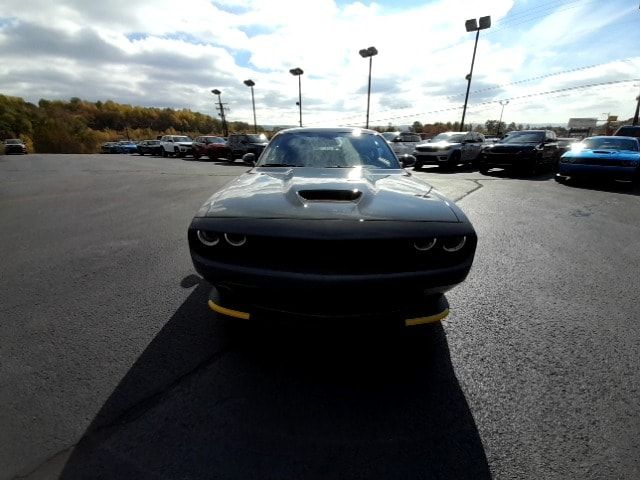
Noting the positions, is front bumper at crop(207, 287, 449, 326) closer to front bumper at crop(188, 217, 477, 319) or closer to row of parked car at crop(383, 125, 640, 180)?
front bumper at crop(188, 217, 477, 319)

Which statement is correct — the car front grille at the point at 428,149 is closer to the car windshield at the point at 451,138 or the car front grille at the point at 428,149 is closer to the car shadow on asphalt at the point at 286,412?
the car windshield at the point at 451,138

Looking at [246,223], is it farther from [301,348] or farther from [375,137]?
[375,137]

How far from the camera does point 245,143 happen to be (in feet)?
60.7

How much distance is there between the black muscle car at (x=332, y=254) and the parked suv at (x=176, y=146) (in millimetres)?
26676

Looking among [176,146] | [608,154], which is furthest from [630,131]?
[176,146]

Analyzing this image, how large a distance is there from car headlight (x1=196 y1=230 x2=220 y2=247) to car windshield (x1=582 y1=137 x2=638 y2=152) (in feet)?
40.5

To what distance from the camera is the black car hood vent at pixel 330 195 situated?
81.5 inches

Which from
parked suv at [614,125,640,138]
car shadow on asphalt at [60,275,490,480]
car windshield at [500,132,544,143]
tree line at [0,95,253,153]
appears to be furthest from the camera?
tree line at [0,95,253,153]

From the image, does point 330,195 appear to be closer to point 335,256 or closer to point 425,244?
point 335,256

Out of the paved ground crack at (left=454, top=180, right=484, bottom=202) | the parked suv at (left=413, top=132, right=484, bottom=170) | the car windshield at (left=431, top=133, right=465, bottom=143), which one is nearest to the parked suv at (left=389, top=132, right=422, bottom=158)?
the car windshield at (left=431, top=133, right=465, bottom=143)

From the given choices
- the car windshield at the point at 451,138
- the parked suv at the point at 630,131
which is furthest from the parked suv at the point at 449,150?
the parked suv at the point at 630,131

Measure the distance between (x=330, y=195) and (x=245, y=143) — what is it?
17.7 meters

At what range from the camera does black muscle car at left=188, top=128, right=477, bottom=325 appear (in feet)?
5.73

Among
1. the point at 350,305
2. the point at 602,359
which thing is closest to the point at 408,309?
the point at 350,305
